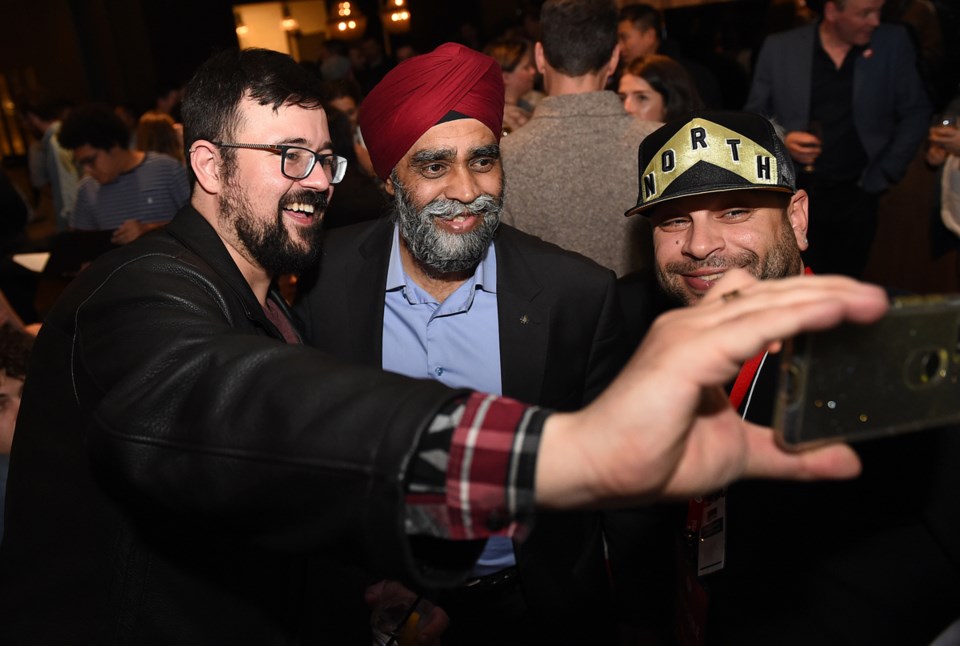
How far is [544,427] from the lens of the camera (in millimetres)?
837

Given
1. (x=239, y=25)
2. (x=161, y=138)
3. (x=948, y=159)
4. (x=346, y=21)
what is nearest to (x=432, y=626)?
(x=948, y=159)

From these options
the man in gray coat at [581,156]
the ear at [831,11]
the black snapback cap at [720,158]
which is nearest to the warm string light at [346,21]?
the ear at [831,11]

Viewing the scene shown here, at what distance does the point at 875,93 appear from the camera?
15.0ft

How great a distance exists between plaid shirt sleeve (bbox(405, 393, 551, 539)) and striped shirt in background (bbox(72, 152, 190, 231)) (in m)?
4.97

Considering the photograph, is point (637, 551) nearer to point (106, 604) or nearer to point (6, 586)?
point (106, 604)

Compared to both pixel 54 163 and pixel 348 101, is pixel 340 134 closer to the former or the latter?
pixel 348 101

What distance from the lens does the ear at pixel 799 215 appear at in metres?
2.16

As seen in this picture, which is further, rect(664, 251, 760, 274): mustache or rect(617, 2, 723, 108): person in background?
rect(617, 2, 723, 108): person in background

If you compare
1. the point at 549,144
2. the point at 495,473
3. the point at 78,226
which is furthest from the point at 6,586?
the point at 78,226

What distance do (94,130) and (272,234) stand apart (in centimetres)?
393

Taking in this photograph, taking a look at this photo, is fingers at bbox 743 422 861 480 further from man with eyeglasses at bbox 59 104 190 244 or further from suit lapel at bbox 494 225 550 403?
man with eyeglasses at bbox 59 104 190 244

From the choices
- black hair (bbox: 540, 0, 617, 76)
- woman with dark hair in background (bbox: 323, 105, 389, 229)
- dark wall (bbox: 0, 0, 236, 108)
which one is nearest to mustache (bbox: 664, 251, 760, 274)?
black hair (bbox: 540, 0, 617, 76)

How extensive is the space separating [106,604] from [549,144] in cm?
249

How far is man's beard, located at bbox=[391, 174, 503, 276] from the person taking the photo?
7.52 feet
